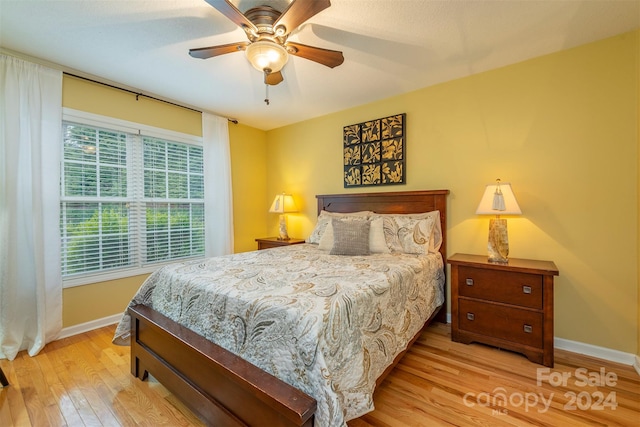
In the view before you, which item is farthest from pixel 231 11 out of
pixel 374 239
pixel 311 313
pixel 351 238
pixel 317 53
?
pixel 374 239

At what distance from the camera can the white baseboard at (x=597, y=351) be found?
202cm

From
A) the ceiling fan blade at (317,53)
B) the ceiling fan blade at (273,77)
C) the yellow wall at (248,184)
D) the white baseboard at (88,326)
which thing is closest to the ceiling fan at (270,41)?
the ceiling fan blade at (317,53)

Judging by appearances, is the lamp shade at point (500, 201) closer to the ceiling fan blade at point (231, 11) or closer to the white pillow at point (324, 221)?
the white pillow at point (324, 221)

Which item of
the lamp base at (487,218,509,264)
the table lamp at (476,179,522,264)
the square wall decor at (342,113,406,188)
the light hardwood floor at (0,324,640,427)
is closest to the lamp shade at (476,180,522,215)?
the table lamp at (476,179,522,264)

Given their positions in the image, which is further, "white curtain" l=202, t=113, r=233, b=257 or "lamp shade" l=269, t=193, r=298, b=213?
"lamp shade" l=269, t=193, r=298, b=213

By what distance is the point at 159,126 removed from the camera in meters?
3.22

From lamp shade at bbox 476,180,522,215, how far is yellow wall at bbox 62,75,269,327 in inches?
124

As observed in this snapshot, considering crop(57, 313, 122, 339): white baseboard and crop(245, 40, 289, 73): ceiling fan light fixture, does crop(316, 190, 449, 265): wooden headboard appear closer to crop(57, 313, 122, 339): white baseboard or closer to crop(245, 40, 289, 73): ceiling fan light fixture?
crop(245, 40, 289, 73): ceiling fan light fixture

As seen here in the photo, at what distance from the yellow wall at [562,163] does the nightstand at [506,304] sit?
0.33m

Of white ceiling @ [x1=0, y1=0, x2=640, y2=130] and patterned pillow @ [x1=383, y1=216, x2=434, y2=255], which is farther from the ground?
white ceiling @ [x1=0, y1=0, x2=640, y2=130]

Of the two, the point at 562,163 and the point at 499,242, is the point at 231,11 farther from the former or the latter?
the point at 562,163

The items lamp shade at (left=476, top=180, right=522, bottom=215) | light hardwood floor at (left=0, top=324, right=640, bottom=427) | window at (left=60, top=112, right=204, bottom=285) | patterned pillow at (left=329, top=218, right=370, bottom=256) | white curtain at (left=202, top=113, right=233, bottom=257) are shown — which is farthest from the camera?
white curtain at (left=202, top=113, right=233, bottom=257)

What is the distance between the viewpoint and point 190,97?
125 inches

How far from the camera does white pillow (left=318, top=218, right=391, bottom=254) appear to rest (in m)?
2.60
